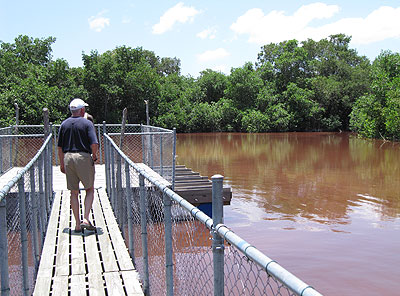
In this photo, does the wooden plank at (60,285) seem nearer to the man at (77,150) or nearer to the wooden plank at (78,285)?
the wooden plank at (78,285)

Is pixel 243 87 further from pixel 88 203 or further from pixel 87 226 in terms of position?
pixel 87 226

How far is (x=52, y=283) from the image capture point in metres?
4.93

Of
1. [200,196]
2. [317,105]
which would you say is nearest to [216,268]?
[200,196]

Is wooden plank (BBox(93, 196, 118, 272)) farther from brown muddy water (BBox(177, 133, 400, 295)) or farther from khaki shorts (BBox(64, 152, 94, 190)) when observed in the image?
brown muddy water (BBox(177, 133, 400, 295))

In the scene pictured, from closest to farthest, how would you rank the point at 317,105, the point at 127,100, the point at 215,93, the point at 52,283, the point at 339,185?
the point at 52,283 → the point at 339,185 → the point at 127,100 → the point at 317,105 → the point at 215,93

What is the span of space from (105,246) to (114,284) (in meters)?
1.32

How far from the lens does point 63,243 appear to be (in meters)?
6.25

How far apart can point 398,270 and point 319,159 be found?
1807 cm

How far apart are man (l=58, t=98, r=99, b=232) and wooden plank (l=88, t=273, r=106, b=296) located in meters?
1.62

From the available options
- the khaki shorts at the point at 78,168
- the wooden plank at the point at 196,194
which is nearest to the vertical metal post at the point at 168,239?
the khaki shorts at the point at 78,168

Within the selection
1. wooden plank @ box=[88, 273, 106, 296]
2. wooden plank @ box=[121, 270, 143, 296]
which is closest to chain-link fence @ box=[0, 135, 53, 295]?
wooden plank @ box=[88, 273, 106, 296]

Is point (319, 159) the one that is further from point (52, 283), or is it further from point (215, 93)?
point (215, 93)

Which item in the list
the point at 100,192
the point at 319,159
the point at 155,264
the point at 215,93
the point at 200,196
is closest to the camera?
the point at 155,264

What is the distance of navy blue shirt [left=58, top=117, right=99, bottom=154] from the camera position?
260 inches
